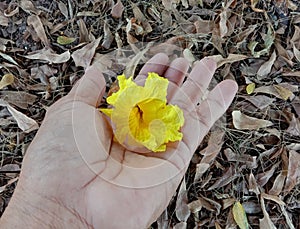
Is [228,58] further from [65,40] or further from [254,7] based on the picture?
[65,40]

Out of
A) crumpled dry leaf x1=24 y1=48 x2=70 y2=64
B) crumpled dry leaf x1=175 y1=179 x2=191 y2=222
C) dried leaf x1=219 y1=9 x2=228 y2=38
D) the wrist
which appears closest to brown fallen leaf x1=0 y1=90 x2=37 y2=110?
crumpled dry leaf x1=24 y1=48 x2=70 y2=64

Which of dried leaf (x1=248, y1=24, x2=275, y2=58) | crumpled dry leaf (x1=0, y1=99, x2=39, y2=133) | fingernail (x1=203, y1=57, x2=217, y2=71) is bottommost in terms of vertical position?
dried leaf (x1=248, y1=24, x2=275, y2=58)

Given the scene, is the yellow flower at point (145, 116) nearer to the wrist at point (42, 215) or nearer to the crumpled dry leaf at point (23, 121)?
the wrist at point (42, 215)

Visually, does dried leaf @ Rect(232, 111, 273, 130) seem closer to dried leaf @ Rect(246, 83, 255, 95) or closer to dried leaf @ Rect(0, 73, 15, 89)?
dried leaf @ Rect(246, 83, 255, 95)

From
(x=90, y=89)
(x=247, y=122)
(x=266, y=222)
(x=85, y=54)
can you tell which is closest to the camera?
(x=90, y=89)

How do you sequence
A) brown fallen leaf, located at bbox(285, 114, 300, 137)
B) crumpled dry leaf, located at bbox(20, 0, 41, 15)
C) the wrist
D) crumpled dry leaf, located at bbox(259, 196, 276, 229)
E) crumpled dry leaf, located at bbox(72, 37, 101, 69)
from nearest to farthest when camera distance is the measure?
the wrist, crumpled dry leaf, located at bbox(259, 196, 276, 229), brown fallen leaf, located at bbox(285, 114, 300, 137), crumpled dry leaf, located at bbox(72, 37, 101, 69), crumpled dry leaf, located at bbox(20, 0, 41, 15)

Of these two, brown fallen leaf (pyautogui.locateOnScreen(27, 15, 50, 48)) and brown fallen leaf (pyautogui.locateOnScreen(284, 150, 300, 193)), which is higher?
brown fallen leaf (pyautogui.locateOnScreen(27, 15, 50, 48))

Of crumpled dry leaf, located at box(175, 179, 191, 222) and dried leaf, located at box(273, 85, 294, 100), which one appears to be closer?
crumpled dry leaf, located at box(175, 179, 191, 222)

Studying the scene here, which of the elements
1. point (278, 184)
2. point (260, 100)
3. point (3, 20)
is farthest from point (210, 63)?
point (3, 20)
